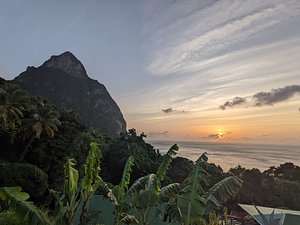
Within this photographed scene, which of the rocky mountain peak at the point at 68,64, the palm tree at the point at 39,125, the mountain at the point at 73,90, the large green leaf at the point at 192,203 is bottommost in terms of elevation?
the large green leaf at the point at 192,203

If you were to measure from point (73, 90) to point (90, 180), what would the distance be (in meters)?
97.3

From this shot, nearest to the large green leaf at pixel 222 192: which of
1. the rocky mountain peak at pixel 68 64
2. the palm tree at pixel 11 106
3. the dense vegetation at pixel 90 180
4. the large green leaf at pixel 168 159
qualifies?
the dense vegetation at pixel 90 180

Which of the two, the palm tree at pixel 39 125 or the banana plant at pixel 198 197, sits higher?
the palm tree at pixel 39 125

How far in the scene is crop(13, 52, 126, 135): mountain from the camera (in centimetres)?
9244

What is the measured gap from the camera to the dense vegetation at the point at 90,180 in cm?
933

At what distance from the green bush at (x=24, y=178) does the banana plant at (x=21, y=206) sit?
521 inches

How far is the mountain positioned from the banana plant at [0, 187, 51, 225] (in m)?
77.8

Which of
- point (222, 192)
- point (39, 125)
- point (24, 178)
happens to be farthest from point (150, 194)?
point (39, 125)

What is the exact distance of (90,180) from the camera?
9109 mm

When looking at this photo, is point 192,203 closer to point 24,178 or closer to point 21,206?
point 21,206

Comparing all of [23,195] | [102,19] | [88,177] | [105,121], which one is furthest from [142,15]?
[105,121]

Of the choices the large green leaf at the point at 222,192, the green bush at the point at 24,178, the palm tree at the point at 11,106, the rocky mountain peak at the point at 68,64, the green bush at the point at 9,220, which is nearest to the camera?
the large green leaf at the point at 222,192

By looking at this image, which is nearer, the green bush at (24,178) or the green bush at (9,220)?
the green bush at (9,220)

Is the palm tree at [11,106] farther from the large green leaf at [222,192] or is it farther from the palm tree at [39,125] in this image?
the large green leaf at [222,192]
